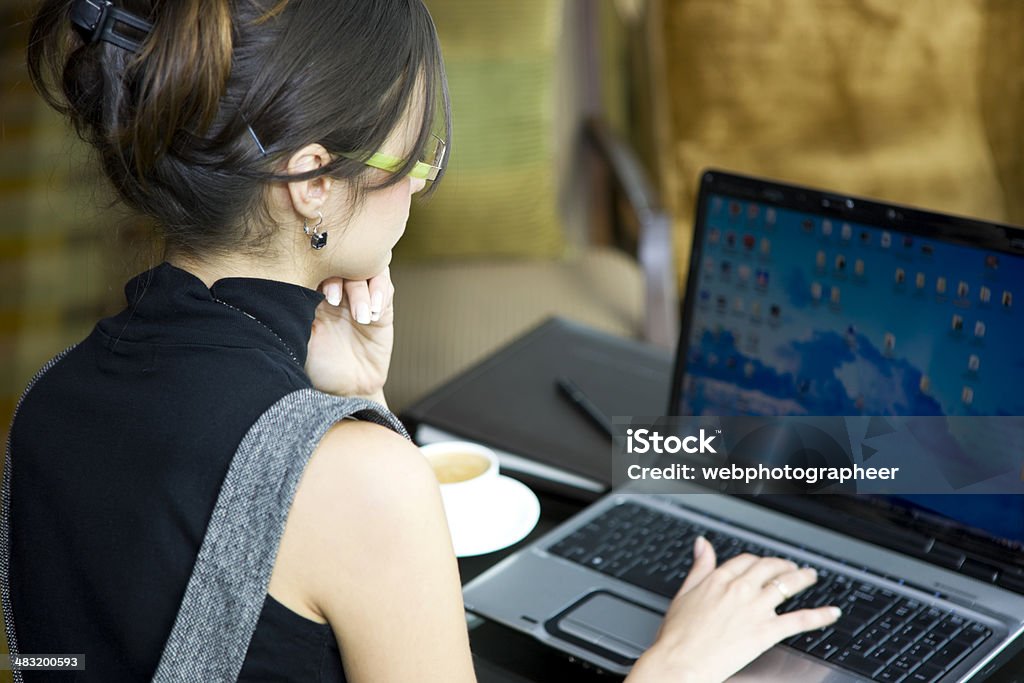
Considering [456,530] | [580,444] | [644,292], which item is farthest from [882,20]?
[456,530]

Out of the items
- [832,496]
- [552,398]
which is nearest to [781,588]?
[832,496]

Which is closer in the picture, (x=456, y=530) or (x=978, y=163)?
(x=456, y=530)

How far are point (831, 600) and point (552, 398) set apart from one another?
472mm

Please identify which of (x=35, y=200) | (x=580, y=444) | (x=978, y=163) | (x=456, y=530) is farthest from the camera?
(x=35, y=200)

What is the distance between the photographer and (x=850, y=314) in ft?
3.42

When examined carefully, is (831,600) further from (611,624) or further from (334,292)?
(334,292)

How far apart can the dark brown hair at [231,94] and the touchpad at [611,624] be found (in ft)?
1.36

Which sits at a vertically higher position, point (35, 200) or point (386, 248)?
point (386, 248)

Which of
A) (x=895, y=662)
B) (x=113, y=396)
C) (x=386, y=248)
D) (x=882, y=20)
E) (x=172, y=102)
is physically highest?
(x=882, y=20)

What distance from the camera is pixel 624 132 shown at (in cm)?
297

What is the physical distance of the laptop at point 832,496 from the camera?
0.94 metres

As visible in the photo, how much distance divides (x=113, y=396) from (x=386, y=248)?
0.80 feet

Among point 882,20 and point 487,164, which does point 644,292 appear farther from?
point 882,20

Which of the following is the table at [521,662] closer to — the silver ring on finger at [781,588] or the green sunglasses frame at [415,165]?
the silver ring on finger at [781,588]
